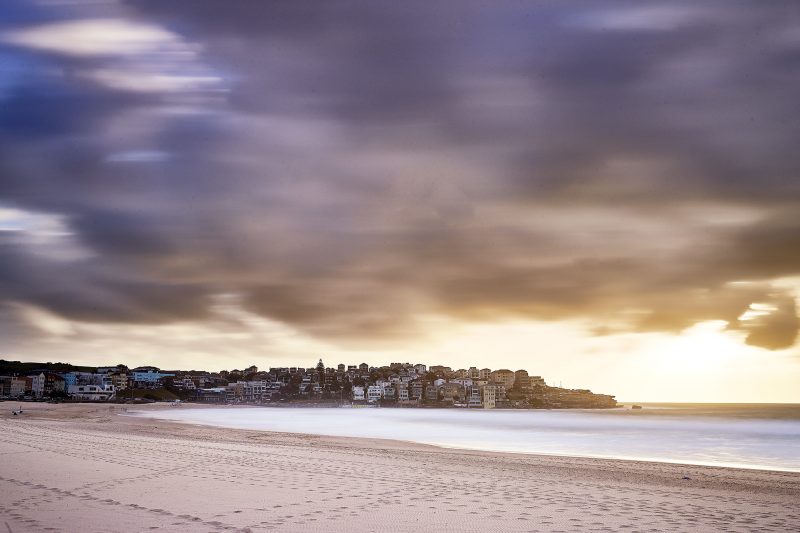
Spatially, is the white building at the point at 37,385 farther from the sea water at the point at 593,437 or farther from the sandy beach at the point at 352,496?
the sandy beach at the point at 352,496

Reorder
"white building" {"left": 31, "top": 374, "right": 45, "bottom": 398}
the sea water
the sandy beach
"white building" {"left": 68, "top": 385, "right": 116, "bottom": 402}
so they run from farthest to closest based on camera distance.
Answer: "white building" {"left": 31, "top": 374, "right": 45, "bottom": 398} → "white building" {"left": 68, "top": 385, "right": 116, "bottom": 402} → the sea water → the sandy beach

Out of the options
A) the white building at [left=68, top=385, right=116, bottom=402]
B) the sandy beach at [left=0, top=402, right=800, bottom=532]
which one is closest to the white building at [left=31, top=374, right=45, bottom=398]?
the white building at [left=68, top=385, right=116, bottom=402]

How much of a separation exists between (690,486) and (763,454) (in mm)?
27386

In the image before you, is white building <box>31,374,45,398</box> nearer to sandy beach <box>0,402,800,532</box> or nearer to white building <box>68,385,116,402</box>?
white building <box>68,385,116,402</box>

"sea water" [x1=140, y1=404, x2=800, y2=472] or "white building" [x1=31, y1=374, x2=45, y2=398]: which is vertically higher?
"sea water" [x1=140, y1=404, x2=800, y2=472]

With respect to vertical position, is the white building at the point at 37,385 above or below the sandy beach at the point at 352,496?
below

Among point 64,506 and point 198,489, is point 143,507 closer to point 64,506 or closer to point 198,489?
point 64,506

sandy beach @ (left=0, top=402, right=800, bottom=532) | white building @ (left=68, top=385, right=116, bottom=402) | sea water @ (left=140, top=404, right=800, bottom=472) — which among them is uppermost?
sandy beach @ (left=0, top=402, right=800, bottom=532)

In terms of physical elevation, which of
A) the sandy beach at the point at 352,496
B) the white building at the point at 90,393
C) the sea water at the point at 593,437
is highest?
the sandy beach at the point at 352,496

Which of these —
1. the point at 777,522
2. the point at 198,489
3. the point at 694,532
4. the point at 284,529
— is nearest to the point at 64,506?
the point at 198,489

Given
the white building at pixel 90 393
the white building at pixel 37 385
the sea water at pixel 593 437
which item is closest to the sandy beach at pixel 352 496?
the sea water at pixel 593 437

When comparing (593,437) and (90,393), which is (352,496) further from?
(90,393)

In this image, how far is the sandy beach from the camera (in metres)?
10.4

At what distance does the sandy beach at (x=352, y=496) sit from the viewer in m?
10.4
